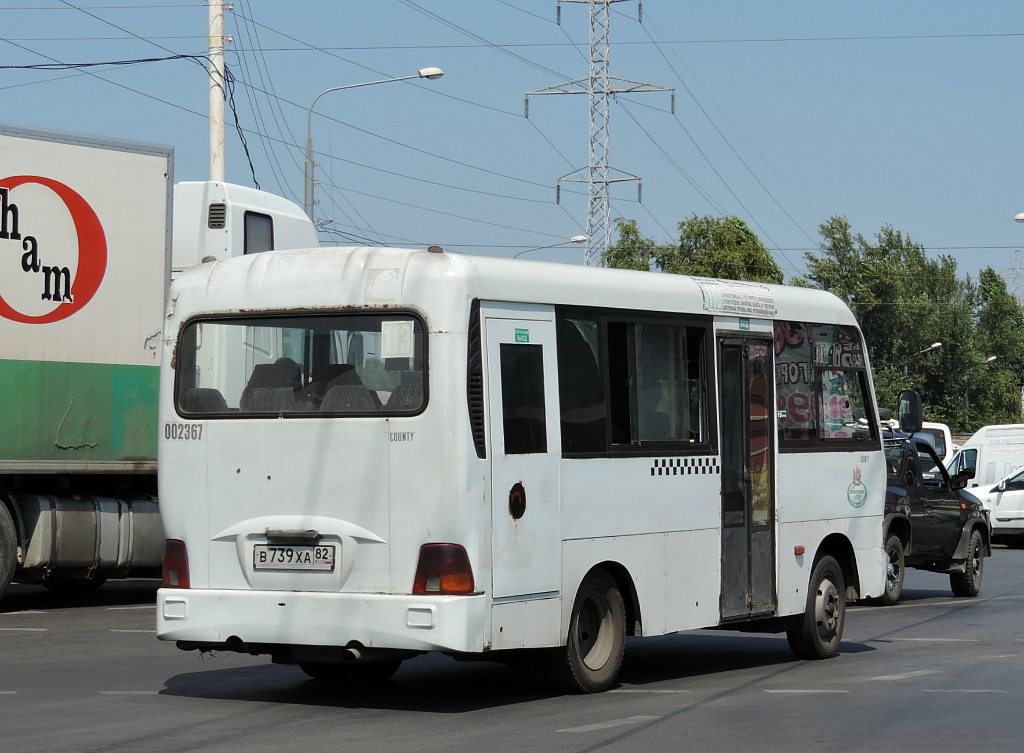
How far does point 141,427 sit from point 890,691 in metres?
8.31

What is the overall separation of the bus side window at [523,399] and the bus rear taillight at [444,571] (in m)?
0.71

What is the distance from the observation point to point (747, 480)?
441 inches

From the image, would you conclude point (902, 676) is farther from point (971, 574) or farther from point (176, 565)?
point (971, 574)

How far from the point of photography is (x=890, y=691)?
10.1 metres

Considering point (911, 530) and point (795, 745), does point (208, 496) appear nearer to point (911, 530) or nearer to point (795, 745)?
point (795, 745)

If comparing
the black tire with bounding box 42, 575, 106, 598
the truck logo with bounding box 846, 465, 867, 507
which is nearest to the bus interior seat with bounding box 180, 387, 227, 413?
the truck logo with bounding box 846, 465, 867, 507

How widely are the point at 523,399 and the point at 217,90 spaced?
1726 centimetres

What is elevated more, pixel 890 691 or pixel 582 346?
pixel 582 346

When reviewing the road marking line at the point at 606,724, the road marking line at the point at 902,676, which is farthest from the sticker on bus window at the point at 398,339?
the road marking line at the point at 902,676

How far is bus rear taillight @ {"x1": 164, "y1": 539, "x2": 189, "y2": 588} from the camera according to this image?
9.45 meters

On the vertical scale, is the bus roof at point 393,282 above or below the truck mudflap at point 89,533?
above

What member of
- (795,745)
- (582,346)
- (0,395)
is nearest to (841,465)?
(582,346)

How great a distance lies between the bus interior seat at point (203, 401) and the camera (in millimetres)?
9555

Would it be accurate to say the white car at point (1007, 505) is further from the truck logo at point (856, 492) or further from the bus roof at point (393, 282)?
the bus roof at point (393, 282)
